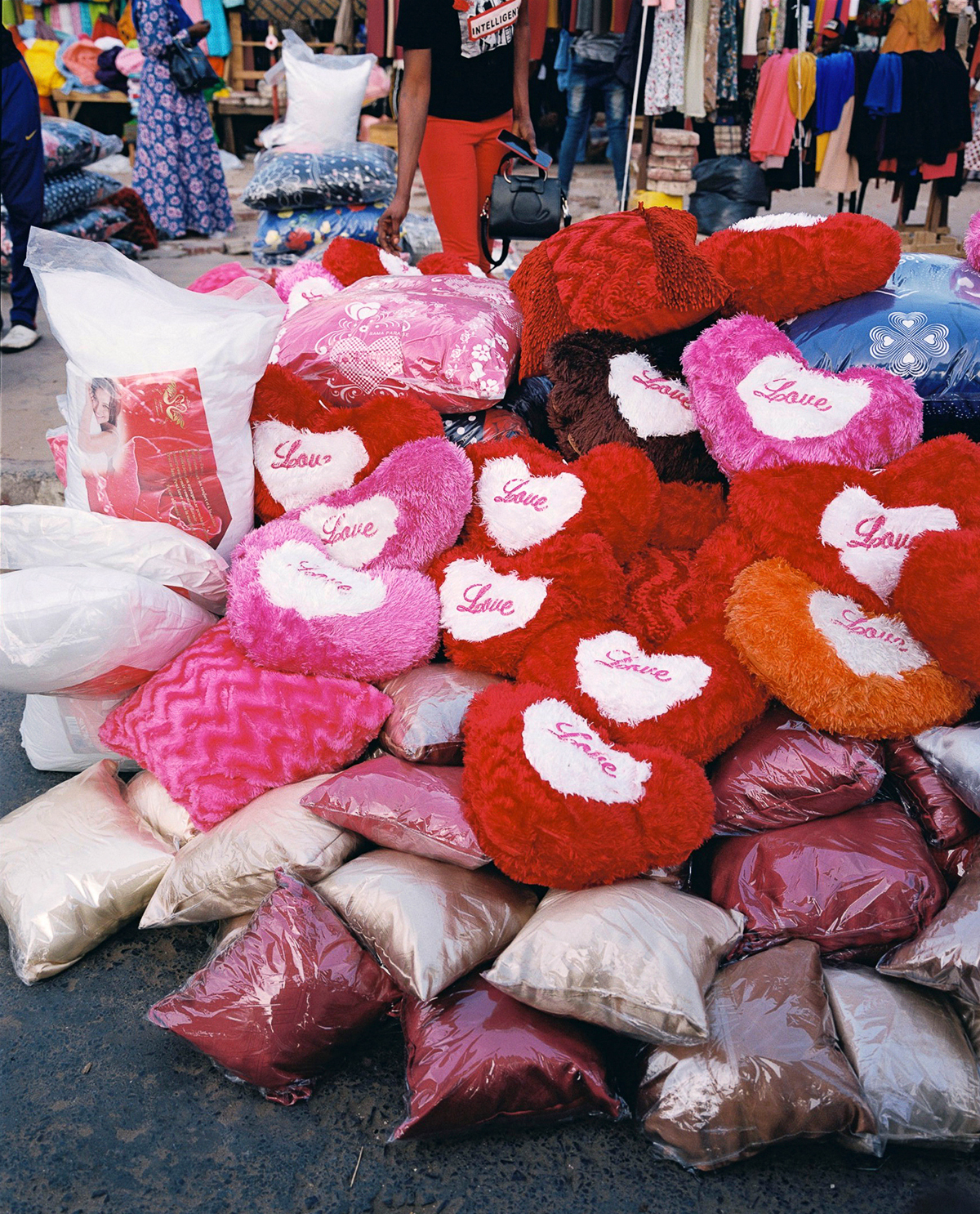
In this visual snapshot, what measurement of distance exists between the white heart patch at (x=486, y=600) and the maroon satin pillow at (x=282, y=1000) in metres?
0.57

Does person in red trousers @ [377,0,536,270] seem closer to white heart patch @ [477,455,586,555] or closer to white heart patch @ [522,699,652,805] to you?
white heart patch @ [477,455,586,555]

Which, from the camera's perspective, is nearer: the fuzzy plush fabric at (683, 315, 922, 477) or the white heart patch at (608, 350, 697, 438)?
the fuzzy plush fabric at (683, 315, 922, 477)

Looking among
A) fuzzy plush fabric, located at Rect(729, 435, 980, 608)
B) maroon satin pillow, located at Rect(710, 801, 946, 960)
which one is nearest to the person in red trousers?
fuzzy plush fabric, located at Rect(729, 435, 980, 608)

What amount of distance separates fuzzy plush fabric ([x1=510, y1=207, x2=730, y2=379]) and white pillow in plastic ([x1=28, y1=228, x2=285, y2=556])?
571 mm

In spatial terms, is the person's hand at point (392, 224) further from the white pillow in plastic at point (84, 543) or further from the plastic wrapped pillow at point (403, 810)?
the plastic wrapped pillow at point (403, 810)

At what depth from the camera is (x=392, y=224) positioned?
9.98 ft

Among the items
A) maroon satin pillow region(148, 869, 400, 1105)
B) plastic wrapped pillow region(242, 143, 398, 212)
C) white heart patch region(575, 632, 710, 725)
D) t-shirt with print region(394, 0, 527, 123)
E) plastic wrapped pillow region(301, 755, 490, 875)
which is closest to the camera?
maroon satin pillow region(148, 869, 400, 1105)

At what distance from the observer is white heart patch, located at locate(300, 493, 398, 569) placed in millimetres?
1798

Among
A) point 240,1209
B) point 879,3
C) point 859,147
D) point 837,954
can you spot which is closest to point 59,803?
point 240,1209

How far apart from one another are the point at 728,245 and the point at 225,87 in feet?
30.1

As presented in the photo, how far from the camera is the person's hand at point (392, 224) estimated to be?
2.99 metres

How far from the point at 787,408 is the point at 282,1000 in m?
1.31

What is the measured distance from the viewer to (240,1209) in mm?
1198

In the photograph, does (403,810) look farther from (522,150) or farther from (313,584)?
(522,150)
